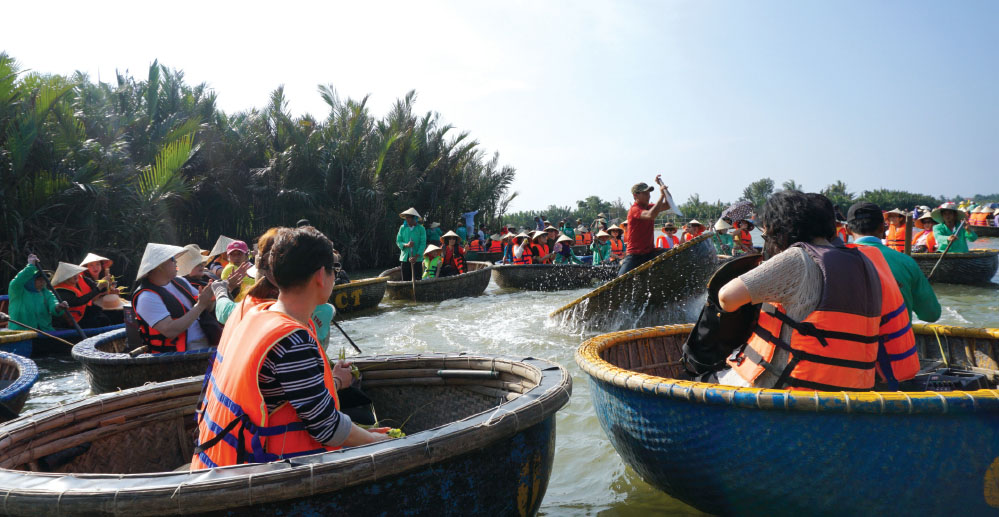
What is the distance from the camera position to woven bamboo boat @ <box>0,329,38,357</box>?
6.09 meters

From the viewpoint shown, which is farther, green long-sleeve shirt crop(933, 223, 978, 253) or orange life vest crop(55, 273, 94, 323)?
green long-sleeve shirt crop(933, 223, 978, 253)

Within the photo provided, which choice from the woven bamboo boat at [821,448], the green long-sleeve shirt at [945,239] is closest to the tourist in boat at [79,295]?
the woven bamboo boat at [821,448]

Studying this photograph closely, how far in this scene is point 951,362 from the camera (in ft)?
12.3

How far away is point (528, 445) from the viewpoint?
2434 millimetres

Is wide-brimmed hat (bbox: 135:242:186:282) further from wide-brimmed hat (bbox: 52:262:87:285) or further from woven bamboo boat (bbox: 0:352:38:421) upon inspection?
wide-brimmed hat (bbox: 52:262:87:285)

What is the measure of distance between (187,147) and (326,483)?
13.5 meters

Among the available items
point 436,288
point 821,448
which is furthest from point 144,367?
point 436,288

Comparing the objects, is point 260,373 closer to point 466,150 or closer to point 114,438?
point 114,438

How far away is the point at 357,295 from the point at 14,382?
6294 mm

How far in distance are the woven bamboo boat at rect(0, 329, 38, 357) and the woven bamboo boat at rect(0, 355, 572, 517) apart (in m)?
4.22

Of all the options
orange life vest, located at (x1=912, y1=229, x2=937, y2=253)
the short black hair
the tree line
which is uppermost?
the tree line

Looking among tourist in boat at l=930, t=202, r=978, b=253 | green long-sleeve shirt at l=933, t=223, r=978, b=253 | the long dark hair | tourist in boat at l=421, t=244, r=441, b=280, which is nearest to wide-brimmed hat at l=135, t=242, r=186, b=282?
the long dark hair

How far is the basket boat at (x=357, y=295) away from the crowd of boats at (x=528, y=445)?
6080mm

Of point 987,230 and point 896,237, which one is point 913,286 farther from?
point 987,230
